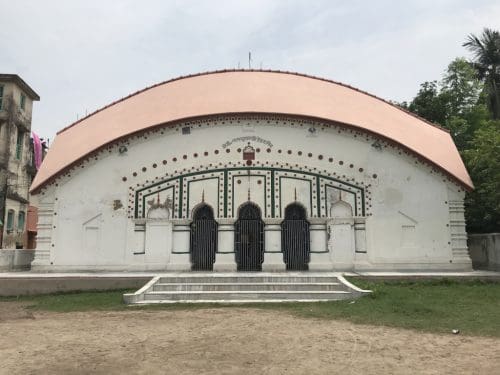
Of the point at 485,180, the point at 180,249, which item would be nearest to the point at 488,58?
the point at 485,180

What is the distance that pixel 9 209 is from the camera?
29.4 metres

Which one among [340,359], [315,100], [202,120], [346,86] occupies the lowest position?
[340,359]

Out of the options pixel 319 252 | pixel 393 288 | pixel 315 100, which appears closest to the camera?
pixel 393 288

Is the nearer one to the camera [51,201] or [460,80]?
[51,201]

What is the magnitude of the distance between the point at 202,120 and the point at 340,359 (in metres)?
12.2

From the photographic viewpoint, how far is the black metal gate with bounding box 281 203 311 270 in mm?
16844

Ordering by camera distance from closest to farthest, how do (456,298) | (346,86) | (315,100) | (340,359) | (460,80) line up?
(340,359) < (456,298) < (315,100) < (346,86) < (460,80)

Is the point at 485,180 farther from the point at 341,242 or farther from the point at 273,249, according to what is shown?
the point at 273,249

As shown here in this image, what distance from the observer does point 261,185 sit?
673 inches

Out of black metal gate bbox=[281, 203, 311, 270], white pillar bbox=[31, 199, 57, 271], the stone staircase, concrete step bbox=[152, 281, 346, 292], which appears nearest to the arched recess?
black metal gate bbox=[281, 203, 311, 270]

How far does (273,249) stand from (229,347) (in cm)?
929

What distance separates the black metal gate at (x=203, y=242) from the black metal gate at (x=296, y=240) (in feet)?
8.41

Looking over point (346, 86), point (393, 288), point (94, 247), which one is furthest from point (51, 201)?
point (346, 86)

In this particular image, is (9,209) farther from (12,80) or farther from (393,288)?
(393,288)
